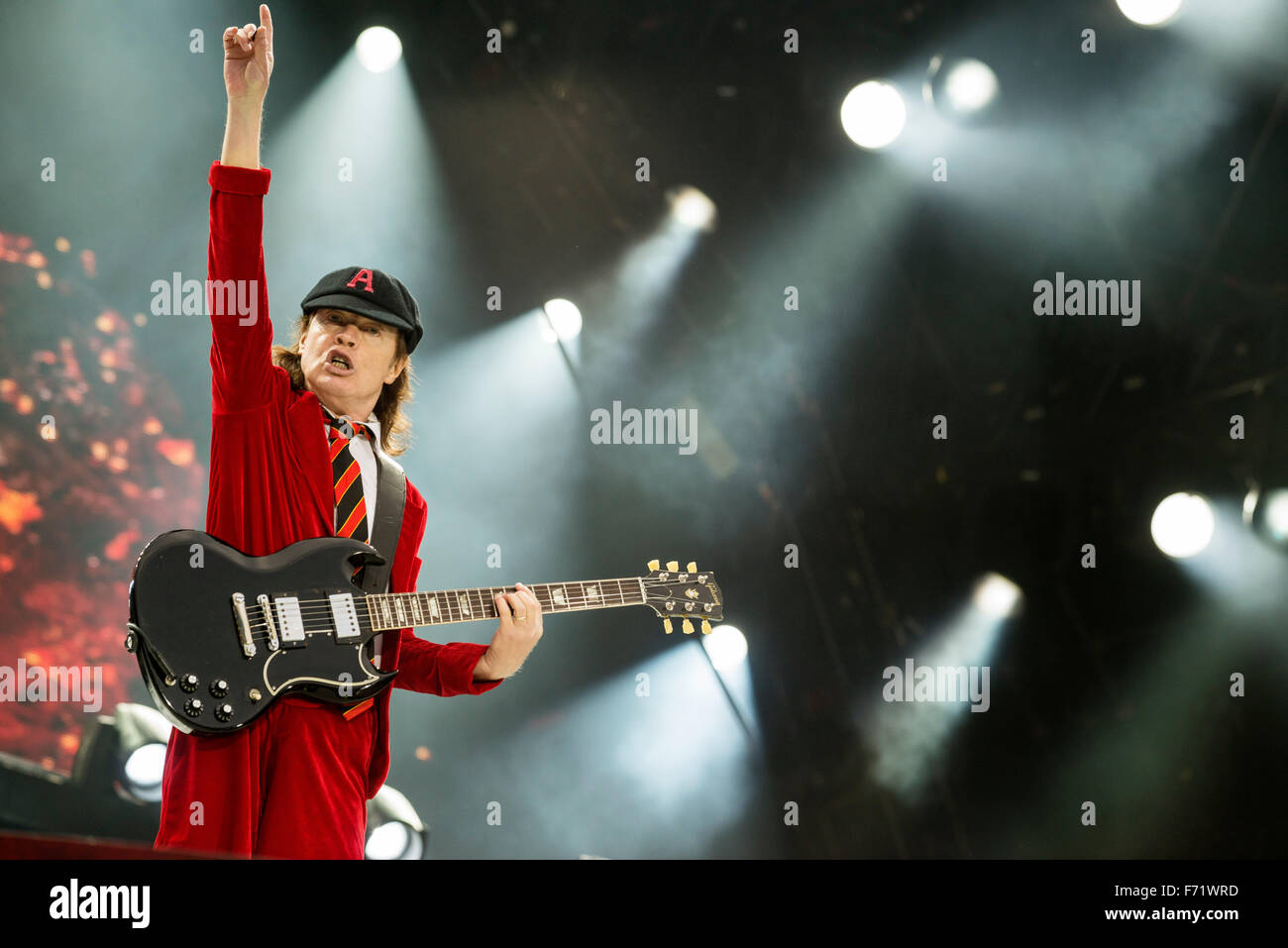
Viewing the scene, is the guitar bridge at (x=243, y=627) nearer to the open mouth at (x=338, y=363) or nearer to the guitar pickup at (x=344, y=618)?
the guitar pickup at (x=344, y=618)

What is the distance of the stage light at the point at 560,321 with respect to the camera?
448 cm

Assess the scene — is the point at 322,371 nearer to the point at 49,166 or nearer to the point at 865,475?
the point at 49,166

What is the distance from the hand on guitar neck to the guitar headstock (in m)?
0.51

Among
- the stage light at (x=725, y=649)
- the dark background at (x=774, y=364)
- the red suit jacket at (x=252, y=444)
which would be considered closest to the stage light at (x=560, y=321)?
the dark background at (x=774, y=364)

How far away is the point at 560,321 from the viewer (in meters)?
4.50

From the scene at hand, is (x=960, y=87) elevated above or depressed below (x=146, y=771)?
above

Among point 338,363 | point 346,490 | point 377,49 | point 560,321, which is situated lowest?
point 346,490

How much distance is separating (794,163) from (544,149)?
41.2 inches

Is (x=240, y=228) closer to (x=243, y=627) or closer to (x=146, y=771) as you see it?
(x=243, y=627)

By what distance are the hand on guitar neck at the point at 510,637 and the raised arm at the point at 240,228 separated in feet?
2.77

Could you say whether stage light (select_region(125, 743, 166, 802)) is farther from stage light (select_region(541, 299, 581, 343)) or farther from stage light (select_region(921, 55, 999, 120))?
stage light (select_region(921, 55, 999, 120))

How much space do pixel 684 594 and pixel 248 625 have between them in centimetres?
137

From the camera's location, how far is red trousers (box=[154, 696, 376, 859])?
2297 mm

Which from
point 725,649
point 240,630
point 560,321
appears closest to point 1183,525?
point 725,649
